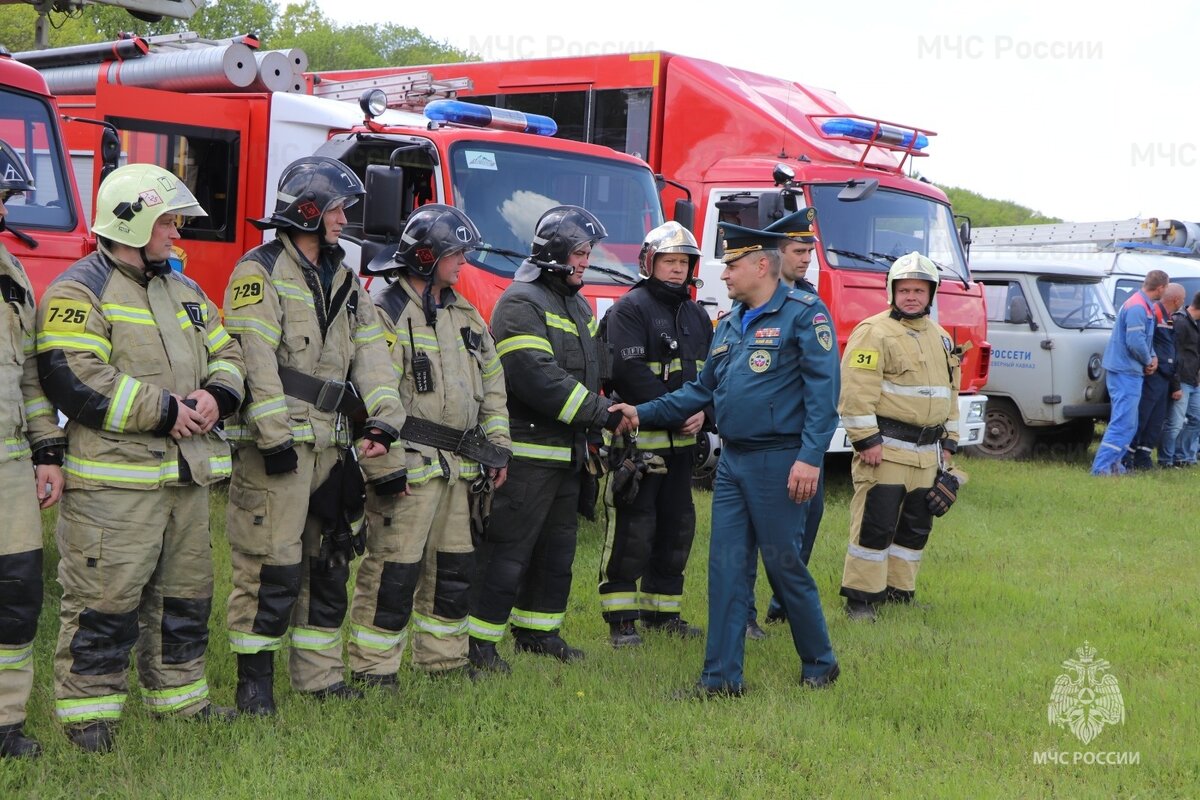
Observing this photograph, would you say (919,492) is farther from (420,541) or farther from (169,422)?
(169,422)

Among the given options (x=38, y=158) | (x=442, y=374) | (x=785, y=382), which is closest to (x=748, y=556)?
(x=785, y=382)

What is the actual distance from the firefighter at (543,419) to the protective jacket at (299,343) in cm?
81

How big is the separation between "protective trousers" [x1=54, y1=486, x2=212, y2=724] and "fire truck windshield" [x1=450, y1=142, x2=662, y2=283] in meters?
3.39

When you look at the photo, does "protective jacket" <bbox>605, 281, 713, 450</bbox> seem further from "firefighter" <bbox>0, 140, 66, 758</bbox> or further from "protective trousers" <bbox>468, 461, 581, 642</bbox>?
"firefighter" <bbox>0, 140, 66, 758</bbox>

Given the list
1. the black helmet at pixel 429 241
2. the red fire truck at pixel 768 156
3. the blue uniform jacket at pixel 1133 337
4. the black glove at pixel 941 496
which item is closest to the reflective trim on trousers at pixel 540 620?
the black helmet at pixel 429 241

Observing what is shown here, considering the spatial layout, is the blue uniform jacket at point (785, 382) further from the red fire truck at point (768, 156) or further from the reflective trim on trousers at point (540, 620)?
the red fire truck at point (768, 156)

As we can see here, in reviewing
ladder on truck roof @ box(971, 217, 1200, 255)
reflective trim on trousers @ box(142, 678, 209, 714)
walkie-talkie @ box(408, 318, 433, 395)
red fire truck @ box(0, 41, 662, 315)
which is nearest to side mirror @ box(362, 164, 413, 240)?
red fire truck @ box(0, 41, 662, 315)

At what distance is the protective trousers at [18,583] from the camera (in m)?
3.98

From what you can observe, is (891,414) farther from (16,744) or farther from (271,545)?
(16,744)

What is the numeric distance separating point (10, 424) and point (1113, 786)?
158 inches

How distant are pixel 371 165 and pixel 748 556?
3.54 m

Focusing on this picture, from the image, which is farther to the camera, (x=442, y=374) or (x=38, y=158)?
(x=38, y=158)

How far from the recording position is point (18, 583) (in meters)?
4.00

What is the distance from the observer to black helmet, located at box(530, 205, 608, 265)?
555 cm
